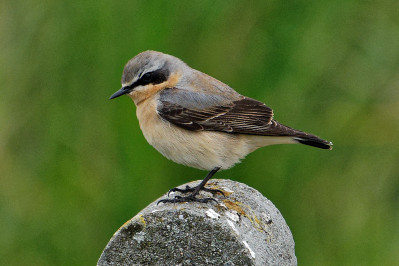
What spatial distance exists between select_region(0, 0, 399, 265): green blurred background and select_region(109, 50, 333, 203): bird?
0.50 m

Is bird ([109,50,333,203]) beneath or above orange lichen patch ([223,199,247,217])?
above

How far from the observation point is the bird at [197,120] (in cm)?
367

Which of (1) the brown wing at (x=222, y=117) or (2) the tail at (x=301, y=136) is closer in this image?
(2) the tail at (x=301, y=136)

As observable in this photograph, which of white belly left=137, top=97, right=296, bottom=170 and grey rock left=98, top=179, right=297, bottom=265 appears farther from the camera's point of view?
white belly left=137, top=97, right=296, bottom=170

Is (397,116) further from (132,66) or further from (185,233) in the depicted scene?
(185,233)

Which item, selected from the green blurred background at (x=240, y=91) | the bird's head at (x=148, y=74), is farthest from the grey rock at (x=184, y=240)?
the green blurred background at (x=240, y=91)

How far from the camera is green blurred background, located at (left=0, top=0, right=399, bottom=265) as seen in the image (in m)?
4.34

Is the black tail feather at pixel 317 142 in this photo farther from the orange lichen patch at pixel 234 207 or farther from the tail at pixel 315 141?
the orange lichen patch at pixel 234 207

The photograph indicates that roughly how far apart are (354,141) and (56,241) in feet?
5.73

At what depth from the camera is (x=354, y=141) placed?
14.6 ft

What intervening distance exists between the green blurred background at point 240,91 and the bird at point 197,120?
0.50 m

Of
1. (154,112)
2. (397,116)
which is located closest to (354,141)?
(397,116)

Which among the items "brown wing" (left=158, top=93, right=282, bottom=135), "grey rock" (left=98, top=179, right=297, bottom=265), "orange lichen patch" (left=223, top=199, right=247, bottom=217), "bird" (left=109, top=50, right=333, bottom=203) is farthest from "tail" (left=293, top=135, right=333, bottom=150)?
"grey rock" (left=98, top=179, right=297, bottom=265)

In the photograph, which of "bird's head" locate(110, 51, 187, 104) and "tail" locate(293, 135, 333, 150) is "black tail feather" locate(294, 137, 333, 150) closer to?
"tail" locate(293, 135, 333, 150)
